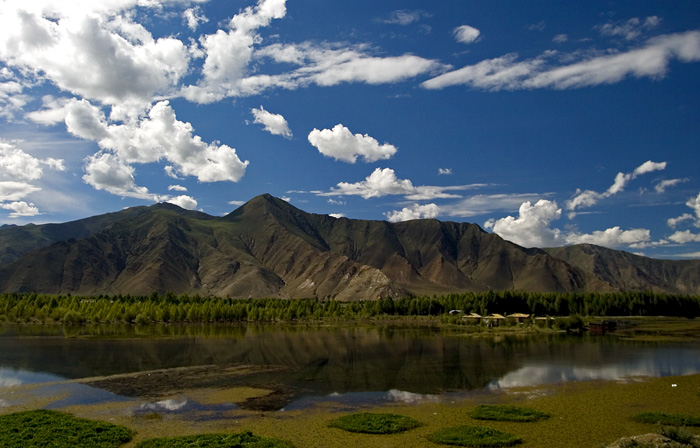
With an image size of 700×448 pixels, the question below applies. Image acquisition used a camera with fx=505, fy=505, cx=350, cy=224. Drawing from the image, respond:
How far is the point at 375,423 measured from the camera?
34031 millimetres

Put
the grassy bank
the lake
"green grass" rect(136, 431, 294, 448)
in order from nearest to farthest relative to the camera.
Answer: "green grass" rect(136, 431, 294, 448)
the grassy bank
the lake

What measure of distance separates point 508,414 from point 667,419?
416 inches

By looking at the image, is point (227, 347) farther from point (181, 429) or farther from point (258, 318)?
point (258, 318)

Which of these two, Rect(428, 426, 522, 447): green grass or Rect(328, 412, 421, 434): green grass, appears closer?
Rect(428, 426, 522, 447): green grass

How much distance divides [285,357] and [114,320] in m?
120

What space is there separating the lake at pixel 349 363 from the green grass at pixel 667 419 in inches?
578

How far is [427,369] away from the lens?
2467 inches

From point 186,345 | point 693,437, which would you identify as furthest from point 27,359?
point 693,437

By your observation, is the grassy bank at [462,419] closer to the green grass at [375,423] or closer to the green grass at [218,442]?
the green grass at [375,423]

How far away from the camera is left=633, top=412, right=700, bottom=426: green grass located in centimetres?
3391

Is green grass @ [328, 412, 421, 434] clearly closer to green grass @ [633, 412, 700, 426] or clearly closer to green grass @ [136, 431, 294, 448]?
green grass @ [136, 431, 294, 448]

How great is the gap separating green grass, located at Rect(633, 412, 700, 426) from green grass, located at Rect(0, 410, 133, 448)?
34.5 m

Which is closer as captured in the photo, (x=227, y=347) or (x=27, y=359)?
(x=27, y=359)

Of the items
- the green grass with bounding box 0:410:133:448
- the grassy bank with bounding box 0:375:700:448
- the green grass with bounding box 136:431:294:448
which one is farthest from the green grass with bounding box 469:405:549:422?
the green grass with bounding box 0:410:133:448
